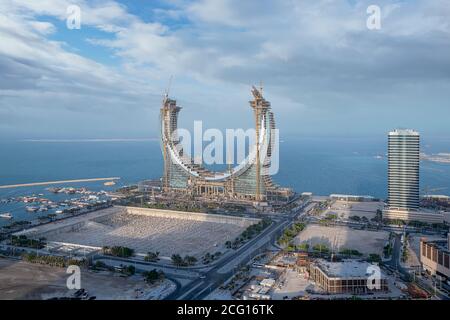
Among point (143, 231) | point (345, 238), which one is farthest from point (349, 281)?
point (143, 231)

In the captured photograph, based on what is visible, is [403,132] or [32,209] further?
[32,209]

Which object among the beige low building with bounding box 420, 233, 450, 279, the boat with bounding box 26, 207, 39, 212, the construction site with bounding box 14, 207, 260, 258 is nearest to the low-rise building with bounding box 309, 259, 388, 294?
the beige low building with bounding box 420, 233, 450, 279

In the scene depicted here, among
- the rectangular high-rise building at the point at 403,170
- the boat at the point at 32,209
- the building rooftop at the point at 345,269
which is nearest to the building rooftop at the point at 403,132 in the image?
the rectangular high-rise building at the point at 403,170

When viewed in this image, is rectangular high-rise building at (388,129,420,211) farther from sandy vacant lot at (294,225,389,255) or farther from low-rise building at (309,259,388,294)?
low-rise building at (309,259,388,294)

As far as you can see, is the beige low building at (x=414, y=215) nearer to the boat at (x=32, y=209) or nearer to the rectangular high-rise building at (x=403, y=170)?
the rectangular high-rise building at (x=403, y=170)

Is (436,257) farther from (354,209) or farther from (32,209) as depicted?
(32,209)
